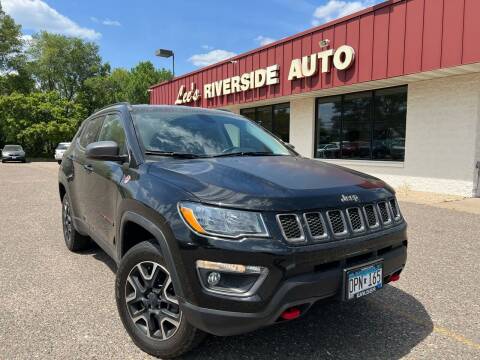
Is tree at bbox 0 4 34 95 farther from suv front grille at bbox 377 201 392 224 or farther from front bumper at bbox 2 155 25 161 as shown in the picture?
suv front grille at bbox 377 201 392 224

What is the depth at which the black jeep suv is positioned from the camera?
7.24 ft

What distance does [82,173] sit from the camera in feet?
14.1

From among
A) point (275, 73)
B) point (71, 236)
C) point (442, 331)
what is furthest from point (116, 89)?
point (442, 331)

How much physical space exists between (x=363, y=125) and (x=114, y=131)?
1019cm

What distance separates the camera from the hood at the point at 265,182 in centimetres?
231

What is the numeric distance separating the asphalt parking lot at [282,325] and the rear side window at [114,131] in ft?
4.58

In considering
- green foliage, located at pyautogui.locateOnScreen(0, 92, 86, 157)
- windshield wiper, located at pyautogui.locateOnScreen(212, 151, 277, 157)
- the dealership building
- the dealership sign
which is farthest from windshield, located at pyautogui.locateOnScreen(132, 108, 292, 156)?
green foliage, located at pyautogui.locateOnScreen(0, 92, 86, 157)

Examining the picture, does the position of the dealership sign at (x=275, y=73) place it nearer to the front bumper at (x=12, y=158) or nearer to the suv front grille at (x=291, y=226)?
the suv front grille at (x=291, y=226)

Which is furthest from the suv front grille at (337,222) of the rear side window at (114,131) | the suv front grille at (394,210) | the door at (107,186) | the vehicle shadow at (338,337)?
the rear side window at (114,131)

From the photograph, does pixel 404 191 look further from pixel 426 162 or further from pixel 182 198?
pixel 182 198

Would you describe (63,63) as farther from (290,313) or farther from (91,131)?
(290,313)

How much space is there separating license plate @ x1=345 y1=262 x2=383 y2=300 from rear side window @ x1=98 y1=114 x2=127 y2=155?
197 cm

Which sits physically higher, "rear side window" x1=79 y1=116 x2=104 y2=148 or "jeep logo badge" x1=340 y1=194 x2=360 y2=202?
"rear side window" x1=79 y1=116 x2=104 y2=148

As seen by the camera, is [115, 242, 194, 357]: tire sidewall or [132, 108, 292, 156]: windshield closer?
[115, 242, 194, 357]: tire sidewall
